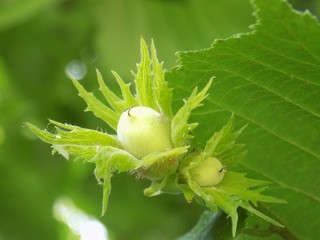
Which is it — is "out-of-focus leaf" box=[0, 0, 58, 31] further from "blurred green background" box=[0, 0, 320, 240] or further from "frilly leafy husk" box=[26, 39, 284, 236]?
"frilly leafy husk" box=[26, 39, 284, 236]

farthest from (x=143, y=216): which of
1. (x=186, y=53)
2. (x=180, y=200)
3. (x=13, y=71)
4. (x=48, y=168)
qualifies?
(x=186, y=53)

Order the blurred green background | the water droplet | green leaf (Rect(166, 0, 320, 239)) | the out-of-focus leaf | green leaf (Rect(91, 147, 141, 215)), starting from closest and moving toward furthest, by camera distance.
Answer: green leaf (Rect(91, 147, 141, 215)), green leaf (Rect(166, 0, 320, 239)), the out-of-focus leaf, the blurred green background, the water droplet

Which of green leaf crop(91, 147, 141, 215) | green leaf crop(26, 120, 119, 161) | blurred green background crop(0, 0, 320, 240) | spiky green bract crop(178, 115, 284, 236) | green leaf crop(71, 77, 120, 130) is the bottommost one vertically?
spiky green bract crop(178, 115, 284, 236)

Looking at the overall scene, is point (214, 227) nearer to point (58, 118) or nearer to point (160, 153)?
point (160, 153)

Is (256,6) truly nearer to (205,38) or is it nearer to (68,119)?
(205,38)

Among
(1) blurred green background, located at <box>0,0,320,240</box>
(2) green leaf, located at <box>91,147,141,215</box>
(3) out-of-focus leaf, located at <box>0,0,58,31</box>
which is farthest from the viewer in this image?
(1) blurred green background, located at <box>0,0,320,240</box>

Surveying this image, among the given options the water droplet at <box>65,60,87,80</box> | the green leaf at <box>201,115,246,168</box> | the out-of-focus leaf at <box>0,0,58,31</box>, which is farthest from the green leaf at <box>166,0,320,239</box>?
the water droplet at <box>65,60,87,80</box>

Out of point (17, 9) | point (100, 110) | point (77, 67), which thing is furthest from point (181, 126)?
point (77, 67)

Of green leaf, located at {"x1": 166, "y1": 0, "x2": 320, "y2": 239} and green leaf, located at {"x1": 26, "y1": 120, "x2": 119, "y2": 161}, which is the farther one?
green leaf, located at {"x1": 166, "y1": 0, "x2": 320, "y2": 239}
